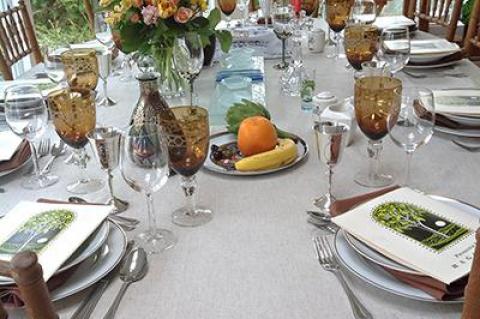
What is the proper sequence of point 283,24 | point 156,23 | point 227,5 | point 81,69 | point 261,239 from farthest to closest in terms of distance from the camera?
point 227,5
point 283,24
point 81,69
point 156,23
point 261,239

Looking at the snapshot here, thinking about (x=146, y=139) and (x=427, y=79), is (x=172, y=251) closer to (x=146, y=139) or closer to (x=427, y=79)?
(x=146, y=139)

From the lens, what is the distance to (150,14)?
114cm

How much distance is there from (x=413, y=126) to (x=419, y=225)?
28cm

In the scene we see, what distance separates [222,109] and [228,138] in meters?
0.17

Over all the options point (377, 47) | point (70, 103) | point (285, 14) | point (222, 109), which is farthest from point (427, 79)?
point (70, 103)

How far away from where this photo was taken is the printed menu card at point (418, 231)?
730 mm

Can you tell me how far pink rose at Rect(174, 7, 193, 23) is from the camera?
3.84 ft

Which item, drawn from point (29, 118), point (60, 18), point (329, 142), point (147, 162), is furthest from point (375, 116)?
point (60, 18)

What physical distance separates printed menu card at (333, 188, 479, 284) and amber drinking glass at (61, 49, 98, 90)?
2.79 feet

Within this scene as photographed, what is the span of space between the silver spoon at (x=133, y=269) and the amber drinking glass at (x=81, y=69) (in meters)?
0.71

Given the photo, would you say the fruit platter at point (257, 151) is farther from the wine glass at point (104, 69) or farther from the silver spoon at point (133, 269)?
the wine glass at point (104, 69)

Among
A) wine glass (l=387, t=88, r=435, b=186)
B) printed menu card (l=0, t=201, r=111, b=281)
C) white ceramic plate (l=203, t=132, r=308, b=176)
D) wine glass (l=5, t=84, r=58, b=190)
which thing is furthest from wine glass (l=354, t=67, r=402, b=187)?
wine glass (l=5, t=84, r=58, b=190)

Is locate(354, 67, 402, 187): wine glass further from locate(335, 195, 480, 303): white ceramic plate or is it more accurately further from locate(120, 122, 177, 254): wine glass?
locate(120, 122, 177, 254): wine glass

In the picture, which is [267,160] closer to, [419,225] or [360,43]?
[419,225]
